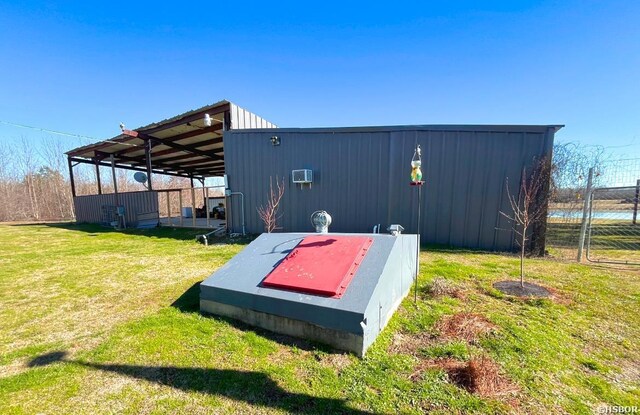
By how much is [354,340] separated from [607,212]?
6.82 m

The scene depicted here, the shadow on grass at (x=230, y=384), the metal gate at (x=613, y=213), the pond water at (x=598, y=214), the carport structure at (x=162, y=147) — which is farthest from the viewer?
the carport structure at (x=162, y=147)

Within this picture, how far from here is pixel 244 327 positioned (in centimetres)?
281

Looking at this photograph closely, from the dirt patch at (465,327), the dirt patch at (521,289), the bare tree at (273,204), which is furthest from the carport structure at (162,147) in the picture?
the dirt patch at (521,289)

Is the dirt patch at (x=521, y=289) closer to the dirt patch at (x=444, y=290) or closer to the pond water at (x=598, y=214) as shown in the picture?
the dirt patch at (x=444, y=290)

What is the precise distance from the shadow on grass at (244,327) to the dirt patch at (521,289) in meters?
2.99

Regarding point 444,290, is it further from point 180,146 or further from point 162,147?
point 162,147

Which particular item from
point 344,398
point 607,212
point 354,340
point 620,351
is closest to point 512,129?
point 607,212

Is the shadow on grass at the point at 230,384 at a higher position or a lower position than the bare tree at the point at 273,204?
lower

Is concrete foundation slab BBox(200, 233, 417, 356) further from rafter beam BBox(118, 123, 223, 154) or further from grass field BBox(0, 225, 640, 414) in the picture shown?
rafter beam BBox(118, 123, 223, 154)

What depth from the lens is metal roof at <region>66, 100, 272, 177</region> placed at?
8.62m

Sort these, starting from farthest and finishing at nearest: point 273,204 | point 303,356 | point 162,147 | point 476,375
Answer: point 162,147, point 273,204, point 303,356, point 476,375

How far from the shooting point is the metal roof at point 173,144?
28.3 ft

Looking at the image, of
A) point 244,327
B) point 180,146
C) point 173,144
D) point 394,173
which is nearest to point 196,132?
point 173,144

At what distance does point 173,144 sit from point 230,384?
11.9 metres
